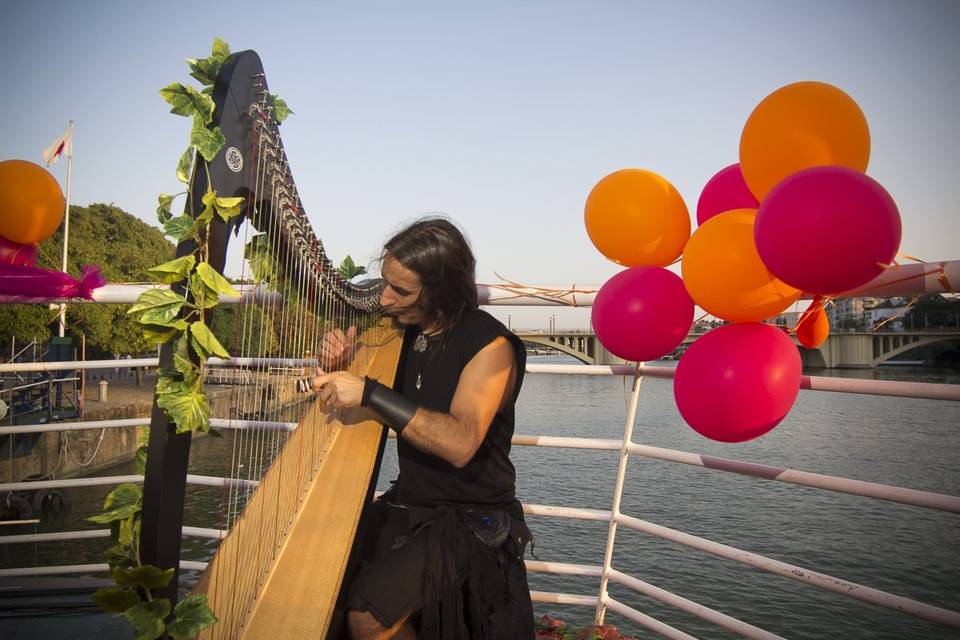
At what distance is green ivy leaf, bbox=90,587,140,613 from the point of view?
1159 millimetres

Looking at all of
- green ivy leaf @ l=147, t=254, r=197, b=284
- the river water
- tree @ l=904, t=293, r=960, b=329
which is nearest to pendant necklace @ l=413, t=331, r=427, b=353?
green ivy leaf @ l=147, t=254, r=197, b=284

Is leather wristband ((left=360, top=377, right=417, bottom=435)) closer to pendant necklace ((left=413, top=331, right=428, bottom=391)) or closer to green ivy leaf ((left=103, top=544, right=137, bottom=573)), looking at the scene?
pendant necklace ((left=413, top=331, right=428, bottom=391))

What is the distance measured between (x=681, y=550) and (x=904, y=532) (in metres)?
4.96

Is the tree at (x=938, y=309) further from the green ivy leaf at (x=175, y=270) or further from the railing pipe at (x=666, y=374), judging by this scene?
the green ivy leaf at (x=175, y=270)

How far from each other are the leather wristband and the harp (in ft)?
0.93

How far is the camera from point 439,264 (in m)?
2.06

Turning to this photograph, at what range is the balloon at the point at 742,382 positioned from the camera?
1.65 m

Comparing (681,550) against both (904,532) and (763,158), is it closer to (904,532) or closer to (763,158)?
(904,532)

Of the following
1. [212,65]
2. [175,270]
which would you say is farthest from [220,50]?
[175,270]

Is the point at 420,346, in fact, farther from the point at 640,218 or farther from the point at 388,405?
the point at 640,218

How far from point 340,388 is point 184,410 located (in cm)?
69

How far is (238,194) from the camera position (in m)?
1.27

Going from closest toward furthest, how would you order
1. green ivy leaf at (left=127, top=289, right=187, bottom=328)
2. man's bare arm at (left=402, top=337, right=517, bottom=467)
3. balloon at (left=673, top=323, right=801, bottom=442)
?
green ivy leaf at (left=127, top=289, right=187, bottom=328)
balloon at (left=673, top=323, right=801, bottom=442)
man's bare arm at (left=402, top=337, right=517, bottom=467)

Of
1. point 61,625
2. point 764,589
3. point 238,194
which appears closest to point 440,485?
point 238,194
